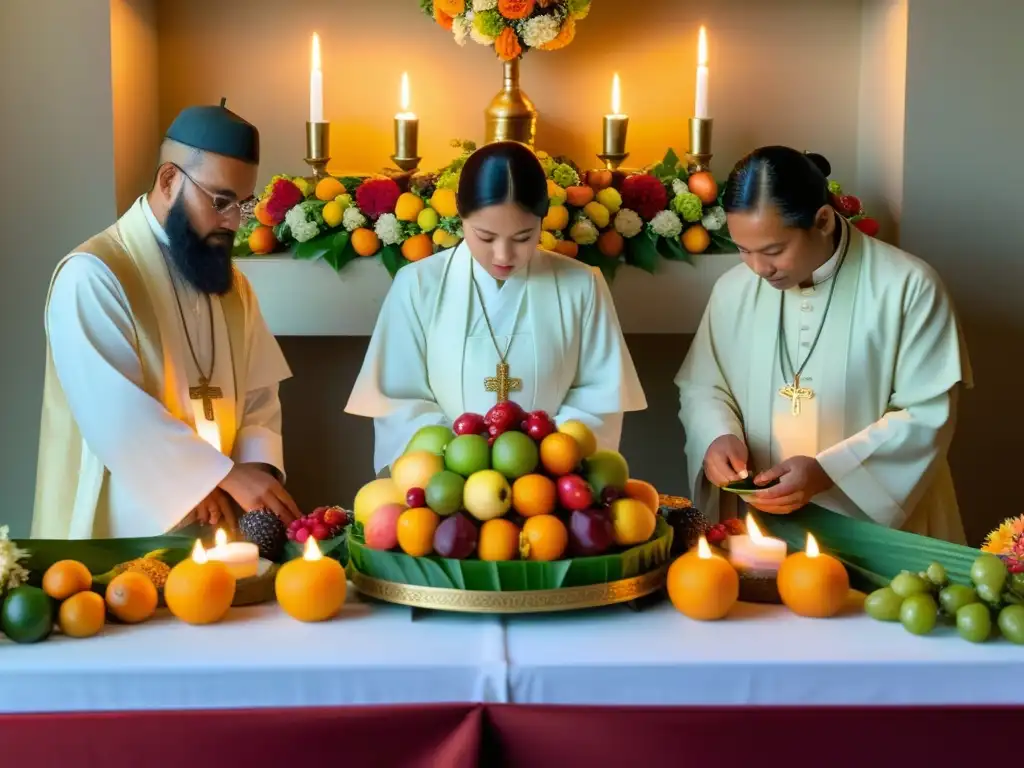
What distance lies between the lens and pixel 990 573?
2.19 metres

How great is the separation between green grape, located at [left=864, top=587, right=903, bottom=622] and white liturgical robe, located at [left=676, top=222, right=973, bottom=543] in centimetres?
129

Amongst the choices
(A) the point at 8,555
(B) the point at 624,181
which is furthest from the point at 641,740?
(B) the point at 624,181

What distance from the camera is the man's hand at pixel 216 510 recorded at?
3.24 meters

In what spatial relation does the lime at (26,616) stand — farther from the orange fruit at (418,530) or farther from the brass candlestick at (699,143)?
the brass candlestick at (699,143)

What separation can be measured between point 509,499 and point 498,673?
35 cm

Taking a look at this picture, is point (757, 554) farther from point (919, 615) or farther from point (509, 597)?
point (509, 597)

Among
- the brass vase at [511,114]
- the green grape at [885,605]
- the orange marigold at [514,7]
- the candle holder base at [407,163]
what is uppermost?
the orange marigold at [514,7]

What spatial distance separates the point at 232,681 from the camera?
204cm

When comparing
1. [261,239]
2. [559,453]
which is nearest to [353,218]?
[261,239]

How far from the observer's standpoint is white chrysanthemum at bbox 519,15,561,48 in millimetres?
4312

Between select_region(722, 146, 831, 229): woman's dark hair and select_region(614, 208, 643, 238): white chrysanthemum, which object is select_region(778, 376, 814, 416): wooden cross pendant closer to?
select_region(722, 146, 831, 229): woman's dark hair

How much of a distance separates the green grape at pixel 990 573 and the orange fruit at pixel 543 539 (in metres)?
0.76

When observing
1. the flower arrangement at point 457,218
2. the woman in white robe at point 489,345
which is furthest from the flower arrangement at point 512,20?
the woman in white robe at point 489,345

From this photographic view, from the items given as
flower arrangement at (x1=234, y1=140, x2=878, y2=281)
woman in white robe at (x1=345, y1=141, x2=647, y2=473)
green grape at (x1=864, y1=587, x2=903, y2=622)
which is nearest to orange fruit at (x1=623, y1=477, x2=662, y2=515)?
green grape at (x1=864, y1=587, x2=903, y2=622)
